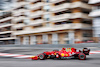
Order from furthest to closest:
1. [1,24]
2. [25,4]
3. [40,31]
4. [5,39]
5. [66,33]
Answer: [1,24]
[5,39]
[25,4]
[40,31]
[66,33]

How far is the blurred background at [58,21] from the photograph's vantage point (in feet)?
90.2

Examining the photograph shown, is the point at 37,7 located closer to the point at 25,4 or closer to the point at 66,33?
the point at 25,4

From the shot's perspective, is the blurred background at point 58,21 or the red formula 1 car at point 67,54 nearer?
the red formula 1 car at point 67,54

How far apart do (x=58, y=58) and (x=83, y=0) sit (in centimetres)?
2168

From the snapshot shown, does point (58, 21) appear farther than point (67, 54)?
Yes

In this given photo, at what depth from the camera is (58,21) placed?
3097 centimetres

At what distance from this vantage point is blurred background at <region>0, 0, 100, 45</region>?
2750 centimetres

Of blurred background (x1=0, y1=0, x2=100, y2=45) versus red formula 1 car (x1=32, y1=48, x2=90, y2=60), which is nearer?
red formula 1 car (x1=32, y1=48, x2=90, y2=60)

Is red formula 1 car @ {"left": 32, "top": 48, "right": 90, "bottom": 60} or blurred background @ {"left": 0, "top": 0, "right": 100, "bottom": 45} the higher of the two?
blurred background @ {"left": 0, "top": 0, "right": 100, "bottom": 45}

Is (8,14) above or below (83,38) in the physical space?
above

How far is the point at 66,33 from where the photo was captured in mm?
30125

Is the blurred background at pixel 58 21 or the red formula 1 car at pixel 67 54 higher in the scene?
the blurred background at pixel 58 21

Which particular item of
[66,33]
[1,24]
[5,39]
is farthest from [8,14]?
[66,33]

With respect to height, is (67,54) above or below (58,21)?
below
